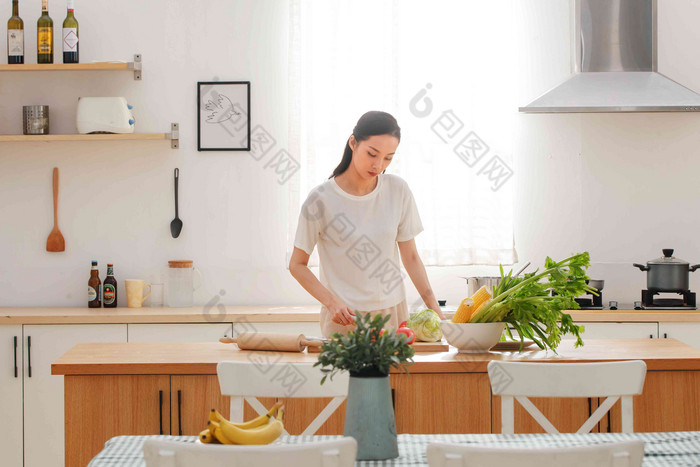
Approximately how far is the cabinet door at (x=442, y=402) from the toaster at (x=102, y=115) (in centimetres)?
225

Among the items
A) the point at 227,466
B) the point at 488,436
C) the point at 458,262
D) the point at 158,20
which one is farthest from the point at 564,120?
the point at 227,466

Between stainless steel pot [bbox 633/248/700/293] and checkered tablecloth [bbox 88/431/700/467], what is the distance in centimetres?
202

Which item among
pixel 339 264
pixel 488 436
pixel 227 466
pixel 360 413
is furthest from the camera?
pixel 339 264

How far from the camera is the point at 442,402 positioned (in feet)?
7.02

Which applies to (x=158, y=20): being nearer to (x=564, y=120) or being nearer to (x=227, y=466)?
(x=564, y=120)

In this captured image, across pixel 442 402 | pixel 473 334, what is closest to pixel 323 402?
pixel 442 402

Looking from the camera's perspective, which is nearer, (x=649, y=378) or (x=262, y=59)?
(x=649, y=378)

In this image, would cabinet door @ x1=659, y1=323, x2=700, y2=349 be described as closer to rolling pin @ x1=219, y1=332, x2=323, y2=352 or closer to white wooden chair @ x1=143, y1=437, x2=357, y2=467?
rolling pin @ x1=219, y1=332, x2=323, y2=352

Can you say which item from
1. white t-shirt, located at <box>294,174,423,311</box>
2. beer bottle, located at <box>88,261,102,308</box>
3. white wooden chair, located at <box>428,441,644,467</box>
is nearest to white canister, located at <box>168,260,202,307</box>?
beer bottle, located at <box>88,261,102,308</box>

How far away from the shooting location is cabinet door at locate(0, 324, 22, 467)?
133 inches

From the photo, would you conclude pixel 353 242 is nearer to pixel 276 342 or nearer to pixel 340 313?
pixel 340 313

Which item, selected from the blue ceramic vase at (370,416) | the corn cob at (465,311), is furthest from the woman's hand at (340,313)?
the blue ceramic vase at (370,416)

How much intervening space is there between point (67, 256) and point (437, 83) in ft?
7.04

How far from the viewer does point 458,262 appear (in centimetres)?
379
